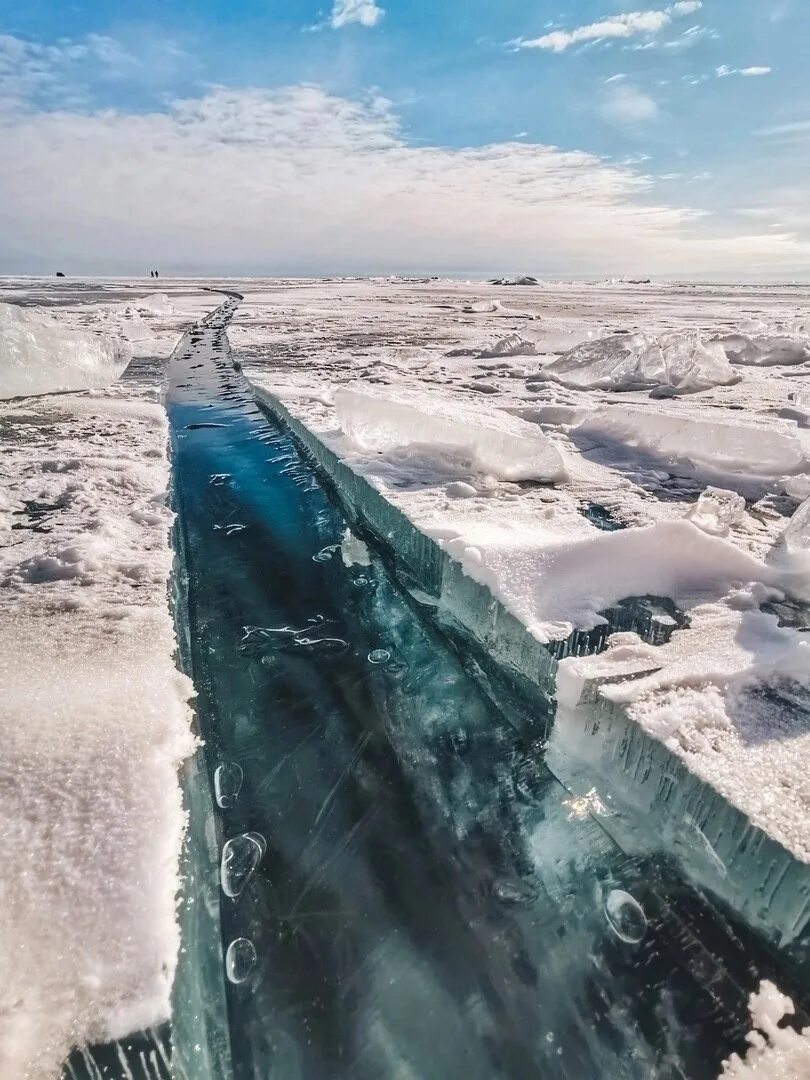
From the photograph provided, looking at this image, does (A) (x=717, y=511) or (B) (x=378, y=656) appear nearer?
(B) (x=378, y=656)

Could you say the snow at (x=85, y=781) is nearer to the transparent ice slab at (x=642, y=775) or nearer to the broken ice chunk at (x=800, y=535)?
the transparent ice slab at (x=642, y=775)

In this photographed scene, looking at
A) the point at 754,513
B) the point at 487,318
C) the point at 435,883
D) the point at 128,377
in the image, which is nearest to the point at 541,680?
the point at 435,883

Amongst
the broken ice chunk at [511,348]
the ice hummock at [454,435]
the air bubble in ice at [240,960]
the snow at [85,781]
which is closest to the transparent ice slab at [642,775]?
the air bubble in ice at [240,960]

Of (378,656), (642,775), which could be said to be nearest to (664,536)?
(642,775)

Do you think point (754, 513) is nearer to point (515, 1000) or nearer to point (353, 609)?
point (353, 609)

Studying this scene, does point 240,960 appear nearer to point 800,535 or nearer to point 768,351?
point 800,535

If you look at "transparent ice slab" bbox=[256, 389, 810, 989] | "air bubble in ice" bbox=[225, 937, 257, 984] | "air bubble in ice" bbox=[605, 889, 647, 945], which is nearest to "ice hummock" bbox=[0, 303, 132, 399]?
"transparent ice slab" bbox=[256, 389, 810, 989]
